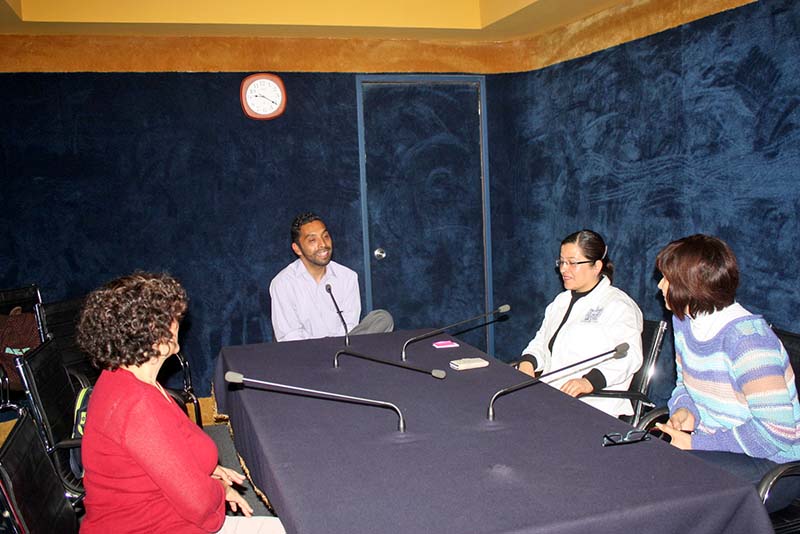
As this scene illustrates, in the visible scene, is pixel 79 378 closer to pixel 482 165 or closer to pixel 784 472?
pixel 784 472

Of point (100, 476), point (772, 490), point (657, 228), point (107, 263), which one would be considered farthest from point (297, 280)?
point (772, 490)

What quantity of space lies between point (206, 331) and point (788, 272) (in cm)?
356

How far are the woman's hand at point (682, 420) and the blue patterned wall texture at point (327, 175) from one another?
1244mm

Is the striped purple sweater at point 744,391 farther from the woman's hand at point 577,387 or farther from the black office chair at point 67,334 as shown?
the black office chair at point 67,334

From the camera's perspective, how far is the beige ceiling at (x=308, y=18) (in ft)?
13.3

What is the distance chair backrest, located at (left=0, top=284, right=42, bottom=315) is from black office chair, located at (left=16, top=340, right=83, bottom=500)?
1344 mm

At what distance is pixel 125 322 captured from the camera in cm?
188

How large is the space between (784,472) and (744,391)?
259 millimetres

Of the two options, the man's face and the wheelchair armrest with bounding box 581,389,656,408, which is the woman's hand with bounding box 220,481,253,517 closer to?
the wheelchair armrest with bounding box 581,389,656,408

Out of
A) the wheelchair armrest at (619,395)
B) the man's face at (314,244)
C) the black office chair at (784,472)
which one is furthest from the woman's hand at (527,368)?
the man's face at (314,244)

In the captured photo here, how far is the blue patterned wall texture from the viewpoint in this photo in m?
3.60

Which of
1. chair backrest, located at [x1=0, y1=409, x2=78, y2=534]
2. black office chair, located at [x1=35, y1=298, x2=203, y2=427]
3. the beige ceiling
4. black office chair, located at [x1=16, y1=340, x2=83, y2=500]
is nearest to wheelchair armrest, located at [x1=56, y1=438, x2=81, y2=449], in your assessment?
black office chair, located at [x1=16, y1=340, x2=83, y2=500]

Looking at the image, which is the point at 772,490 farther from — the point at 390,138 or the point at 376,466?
the point at 390,138

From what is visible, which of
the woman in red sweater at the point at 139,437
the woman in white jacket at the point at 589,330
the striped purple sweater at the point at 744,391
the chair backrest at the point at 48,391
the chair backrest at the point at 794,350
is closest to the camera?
the woman in red sweater at the point at 139,437
